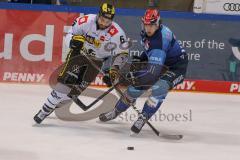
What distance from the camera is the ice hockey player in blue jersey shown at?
5.49m

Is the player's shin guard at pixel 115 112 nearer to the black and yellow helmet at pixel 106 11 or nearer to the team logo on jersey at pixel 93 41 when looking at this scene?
the team logo on jersey at pixel 93 41

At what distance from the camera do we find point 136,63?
6.76m

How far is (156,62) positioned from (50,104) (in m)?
1.18

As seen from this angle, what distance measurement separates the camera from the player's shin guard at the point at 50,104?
5.83 meters

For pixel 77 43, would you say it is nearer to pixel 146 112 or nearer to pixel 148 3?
pixel 146 112

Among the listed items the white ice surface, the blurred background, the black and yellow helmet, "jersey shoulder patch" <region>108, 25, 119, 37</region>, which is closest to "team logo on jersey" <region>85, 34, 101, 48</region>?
"jersey shoulder patch" <region>108, 25, 119, 37</region>

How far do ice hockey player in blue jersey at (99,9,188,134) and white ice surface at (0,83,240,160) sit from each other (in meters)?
0.28

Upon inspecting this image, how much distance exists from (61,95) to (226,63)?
143 inches

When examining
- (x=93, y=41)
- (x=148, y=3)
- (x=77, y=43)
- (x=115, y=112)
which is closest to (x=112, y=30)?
(x=93, y=41)

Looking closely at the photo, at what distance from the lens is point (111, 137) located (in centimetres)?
557

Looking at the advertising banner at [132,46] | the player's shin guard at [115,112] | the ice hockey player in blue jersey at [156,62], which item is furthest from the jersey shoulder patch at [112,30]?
the advertising banner at [132,46]

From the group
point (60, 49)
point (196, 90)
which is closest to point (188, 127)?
point (196, 90)

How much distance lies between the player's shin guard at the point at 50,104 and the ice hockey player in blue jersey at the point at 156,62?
2.17 feet

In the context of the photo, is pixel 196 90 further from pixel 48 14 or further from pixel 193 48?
pixel 48 14
